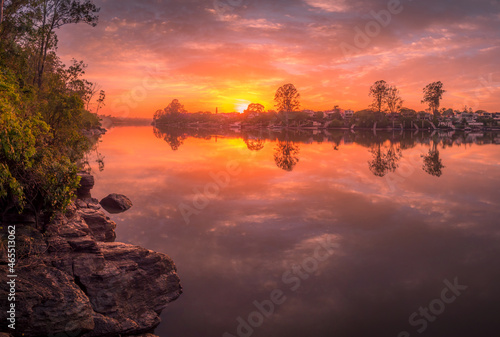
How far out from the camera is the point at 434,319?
8.46 meters

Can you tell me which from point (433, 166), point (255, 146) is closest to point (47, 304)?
point (433, 166)

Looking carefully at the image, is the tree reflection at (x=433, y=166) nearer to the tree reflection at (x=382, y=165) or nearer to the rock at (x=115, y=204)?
the tree reflection at (x=382, y=165)

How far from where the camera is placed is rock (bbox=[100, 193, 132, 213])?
17934mm

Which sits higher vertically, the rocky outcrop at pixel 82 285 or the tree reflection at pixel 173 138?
the tree reflection at pixel 173 138

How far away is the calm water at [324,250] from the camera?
8.45 m

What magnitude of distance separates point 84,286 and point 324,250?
876cm

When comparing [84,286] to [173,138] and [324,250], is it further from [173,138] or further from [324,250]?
[173,138]

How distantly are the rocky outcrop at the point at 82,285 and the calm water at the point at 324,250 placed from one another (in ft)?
2.77

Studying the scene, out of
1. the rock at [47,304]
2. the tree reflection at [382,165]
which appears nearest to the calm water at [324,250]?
the rock at [47,304]

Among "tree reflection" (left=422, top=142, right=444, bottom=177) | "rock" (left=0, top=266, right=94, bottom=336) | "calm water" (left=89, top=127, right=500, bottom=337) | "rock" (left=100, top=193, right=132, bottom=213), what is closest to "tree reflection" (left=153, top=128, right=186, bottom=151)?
"calm water" (left=89, top=127, right=500, bottom=337)

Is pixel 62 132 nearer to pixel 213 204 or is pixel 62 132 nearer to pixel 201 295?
pixel 213 204

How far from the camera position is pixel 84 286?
805 cm

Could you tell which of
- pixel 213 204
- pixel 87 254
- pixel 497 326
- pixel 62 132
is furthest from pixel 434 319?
pixel 62 132

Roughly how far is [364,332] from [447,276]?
457cm
